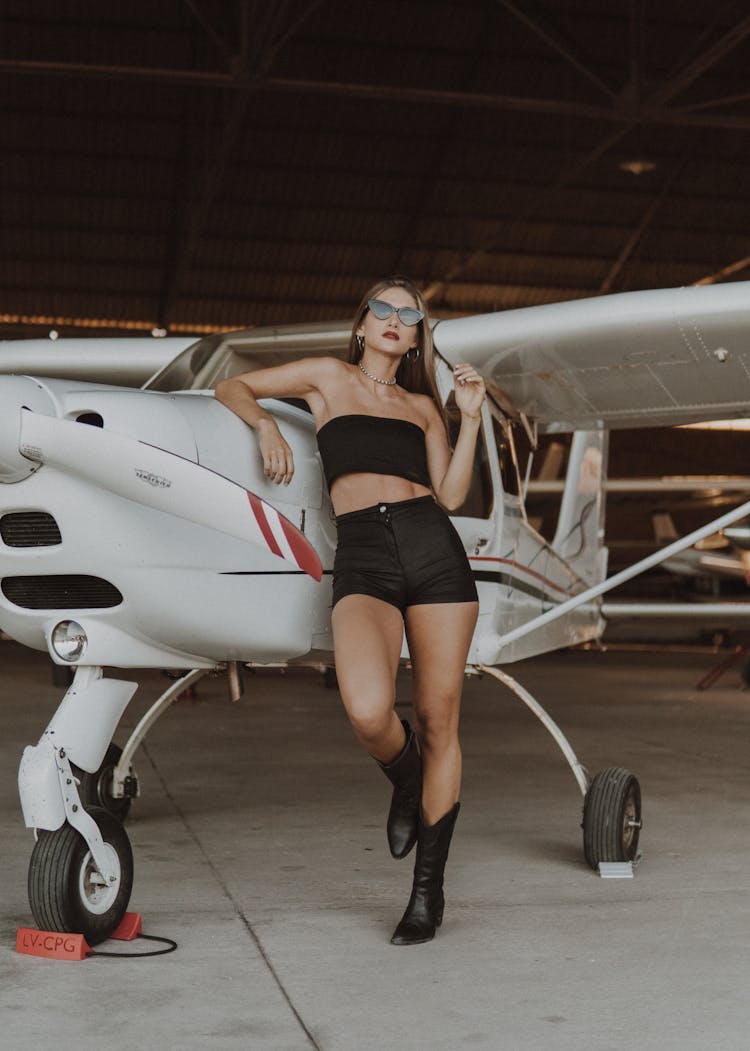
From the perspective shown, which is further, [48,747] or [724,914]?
[724,914]

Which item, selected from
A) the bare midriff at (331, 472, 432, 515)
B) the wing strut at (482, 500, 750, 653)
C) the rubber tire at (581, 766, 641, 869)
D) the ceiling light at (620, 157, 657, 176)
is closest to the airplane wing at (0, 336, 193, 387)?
the wing strut at (482, 500, 750, 653)

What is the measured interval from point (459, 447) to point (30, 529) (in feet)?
3.64

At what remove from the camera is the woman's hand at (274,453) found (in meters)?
→ 3.11

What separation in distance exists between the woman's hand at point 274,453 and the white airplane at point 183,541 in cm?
5

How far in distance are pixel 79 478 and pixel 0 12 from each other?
44.5 ft

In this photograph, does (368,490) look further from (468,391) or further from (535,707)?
(535,707)

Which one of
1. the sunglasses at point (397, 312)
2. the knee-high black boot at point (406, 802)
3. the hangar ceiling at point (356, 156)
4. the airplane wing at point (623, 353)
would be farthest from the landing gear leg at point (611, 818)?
the hangar ceiling at point (356, 156)

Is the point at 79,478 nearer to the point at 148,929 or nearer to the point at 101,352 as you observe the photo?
the point at 148,929

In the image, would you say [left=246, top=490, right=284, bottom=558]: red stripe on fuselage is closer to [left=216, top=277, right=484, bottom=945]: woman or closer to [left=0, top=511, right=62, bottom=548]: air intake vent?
[left=216, top=277, right=484, bottom=945]: woman

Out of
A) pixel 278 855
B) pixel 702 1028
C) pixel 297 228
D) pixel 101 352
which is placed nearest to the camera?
pixel 702 1028

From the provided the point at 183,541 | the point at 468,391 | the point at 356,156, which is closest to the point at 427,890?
the point at 183,541

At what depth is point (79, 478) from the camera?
288 centimetres

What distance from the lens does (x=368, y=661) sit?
2965 mm

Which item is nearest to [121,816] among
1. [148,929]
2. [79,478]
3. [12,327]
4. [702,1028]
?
[148,929]
